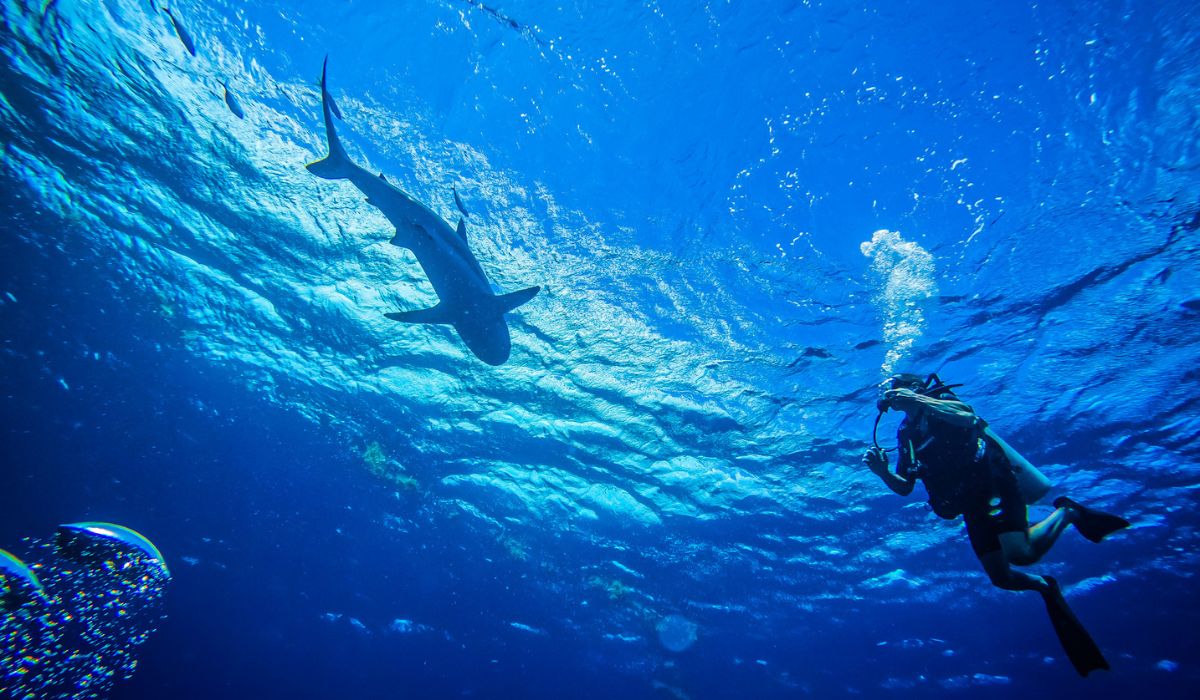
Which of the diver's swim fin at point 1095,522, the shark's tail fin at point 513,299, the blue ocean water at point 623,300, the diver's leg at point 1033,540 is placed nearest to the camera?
the diver's leg at point 1033,540

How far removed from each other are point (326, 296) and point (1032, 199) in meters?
14.4

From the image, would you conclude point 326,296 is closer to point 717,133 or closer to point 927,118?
point 717,133

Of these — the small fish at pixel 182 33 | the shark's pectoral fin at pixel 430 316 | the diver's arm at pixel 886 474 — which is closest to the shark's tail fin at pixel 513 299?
the shark's pectoral fin at pixel 430 316

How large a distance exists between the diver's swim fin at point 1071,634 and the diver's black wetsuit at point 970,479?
1.80 feet

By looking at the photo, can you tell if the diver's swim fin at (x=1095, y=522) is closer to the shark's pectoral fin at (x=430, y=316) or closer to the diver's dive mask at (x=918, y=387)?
the diver's dive mask at (x=918, y=387)

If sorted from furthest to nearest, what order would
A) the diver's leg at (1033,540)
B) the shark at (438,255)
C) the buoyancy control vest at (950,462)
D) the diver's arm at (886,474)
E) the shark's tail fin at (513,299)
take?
the shark's tail fin at (513,299), the shark at (438,255), the diver's arm at (886,474), the buoyancy control vest at (950,462), the diver's leg at (1033,540)

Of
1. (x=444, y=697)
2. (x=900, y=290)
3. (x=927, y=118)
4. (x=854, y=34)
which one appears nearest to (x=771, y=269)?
(x=900, y=290)

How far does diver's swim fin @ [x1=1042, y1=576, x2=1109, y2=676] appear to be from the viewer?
4.37 m

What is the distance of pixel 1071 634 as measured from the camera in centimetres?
448

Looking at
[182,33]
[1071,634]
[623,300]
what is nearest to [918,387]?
[1071,634]

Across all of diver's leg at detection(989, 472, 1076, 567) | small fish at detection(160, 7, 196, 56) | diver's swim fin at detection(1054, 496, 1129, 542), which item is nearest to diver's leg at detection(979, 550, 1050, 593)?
diver's leg at detection(989, 472, 1076, 567)

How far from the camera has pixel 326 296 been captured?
11641mm

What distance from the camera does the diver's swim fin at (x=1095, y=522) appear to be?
493cm

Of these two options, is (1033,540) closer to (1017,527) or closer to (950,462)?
(1017,527)
